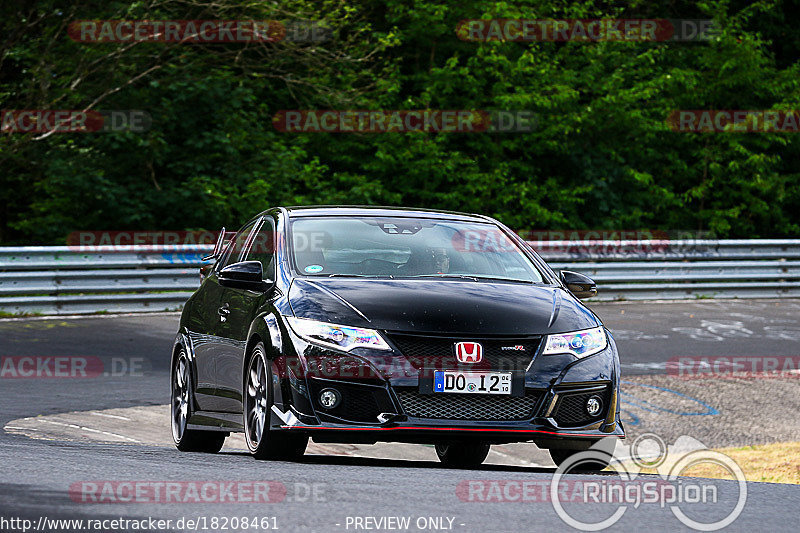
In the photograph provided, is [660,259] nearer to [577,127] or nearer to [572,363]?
[577,127]

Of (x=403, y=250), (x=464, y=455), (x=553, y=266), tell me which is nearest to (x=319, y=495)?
(x=403, y=250)

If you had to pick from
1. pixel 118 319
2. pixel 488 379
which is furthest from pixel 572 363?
pixel 118 319

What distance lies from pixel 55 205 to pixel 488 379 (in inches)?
791

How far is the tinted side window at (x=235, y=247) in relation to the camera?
9445 mm

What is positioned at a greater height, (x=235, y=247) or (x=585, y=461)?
(x=235, y=247)

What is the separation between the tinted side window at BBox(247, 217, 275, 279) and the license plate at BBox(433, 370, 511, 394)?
56.5 inches

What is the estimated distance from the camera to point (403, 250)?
8.38 meters

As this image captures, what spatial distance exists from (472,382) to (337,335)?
76 cm

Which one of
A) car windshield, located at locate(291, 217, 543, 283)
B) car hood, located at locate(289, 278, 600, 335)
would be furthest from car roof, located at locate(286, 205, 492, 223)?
car hood, located at locate(289, 278, 600, 335)

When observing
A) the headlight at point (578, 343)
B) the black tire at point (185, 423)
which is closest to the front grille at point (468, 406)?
the headlight at point (578, 343)

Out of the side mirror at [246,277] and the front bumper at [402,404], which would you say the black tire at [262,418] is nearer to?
the front bumper at [402,404]

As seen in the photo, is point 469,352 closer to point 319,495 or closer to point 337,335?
point 337,335

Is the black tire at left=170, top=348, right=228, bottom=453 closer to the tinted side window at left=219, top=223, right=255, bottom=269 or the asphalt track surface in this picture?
the tinted side window at left=219, top=223, right=255, bottom=269

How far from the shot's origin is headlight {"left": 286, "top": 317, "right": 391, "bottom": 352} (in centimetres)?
717
